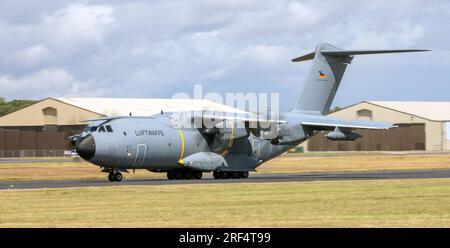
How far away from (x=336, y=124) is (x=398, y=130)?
71.8 m

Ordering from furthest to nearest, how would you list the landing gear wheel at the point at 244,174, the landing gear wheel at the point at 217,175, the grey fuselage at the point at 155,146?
the landing gear wheel at the point at 244,174 < the landing gear wheel at the point at 217,175 < the grey fuselage at the point at 155,146

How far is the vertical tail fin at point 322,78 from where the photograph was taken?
46.6 meters

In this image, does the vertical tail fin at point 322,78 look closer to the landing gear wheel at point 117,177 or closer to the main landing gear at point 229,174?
the main landing gear at point 229,174

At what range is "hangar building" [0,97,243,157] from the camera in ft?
316

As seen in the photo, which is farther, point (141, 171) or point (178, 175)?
point (141, 171)

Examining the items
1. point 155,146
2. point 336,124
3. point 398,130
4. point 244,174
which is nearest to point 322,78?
point 336,124

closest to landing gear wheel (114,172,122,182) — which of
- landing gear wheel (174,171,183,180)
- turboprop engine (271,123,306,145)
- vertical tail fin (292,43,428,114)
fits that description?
landing gear wheel (174,171,183,180)

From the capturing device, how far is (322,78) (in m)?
46.9

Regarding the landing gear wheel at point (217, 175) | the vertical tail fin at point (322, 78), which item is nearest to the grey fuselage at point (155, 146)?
the landing gear wheel at point (217, 175)

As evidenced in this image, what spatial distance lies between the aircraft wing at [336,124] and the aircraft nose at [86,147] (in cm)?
1136

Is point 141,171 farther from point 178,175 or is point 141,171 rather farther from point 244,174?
point 244,174

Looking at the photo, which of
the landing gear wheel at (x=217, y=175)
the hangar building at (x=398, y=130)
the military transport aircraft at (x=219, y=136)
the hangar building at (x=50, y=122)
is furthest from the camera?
the hangar building at (x=398, y=130)
